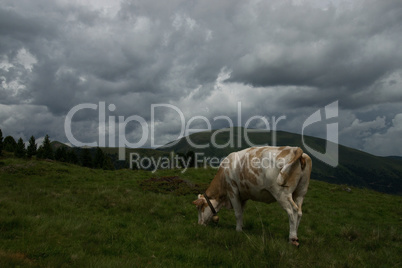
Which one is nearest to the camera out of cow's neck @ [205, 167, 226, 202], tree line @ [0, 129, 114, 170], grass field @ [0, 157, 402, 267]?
grass field @ [0, 157, 402, 267]

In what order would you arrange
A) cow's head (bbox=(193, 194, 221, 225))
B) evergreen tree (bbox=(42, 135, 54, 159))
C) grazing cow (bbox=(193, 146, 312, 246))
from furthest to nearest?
evergreen tree (bbox=(42, 135, 54, 159)), cow's head (bbox=(193, 194, 221, 225)), grazing cow (bbox=(193, 146, 312, 246))

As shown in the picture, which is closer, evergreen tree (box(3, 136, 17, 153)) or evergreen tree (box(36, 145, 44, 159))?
evergreen tree (box(36, 145, 44, 159))

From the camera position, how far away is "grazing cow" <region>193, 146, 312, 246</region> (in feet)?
26.3

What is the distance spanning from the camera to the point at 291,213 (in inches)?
312

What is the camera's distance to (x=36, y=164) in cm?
2856

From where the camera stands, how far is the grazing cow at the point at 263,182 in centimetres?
802

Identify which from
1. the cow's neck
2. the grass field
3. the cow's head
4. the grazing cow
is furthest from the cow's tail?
the cow's head

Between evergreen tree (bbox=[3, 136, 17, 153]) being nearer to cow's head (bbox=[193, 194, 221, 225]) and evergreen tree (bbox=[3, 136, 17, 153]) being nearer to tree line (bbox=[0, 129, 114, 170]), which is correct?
tree line (bbox=[0, 129, 114, 170])

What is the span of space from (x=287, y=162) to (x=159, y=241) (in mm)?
4450

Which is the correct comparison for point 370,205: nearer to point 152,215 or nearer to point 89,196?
point 152,215

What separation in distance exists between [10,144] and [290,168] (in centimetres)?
10201

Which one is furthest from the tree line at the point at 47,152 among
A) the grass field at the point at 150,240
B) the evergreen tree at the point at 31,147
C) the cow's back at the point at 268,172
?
the cow's back at the point at 268,172

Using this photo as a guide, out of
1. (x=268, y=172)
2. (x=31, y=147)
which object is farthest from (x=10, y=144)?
(x=268, y=172)

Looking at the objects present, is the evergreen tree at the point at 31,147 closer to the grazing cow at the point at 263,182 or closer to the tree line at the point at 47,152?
the tree line at the point at 47,152
